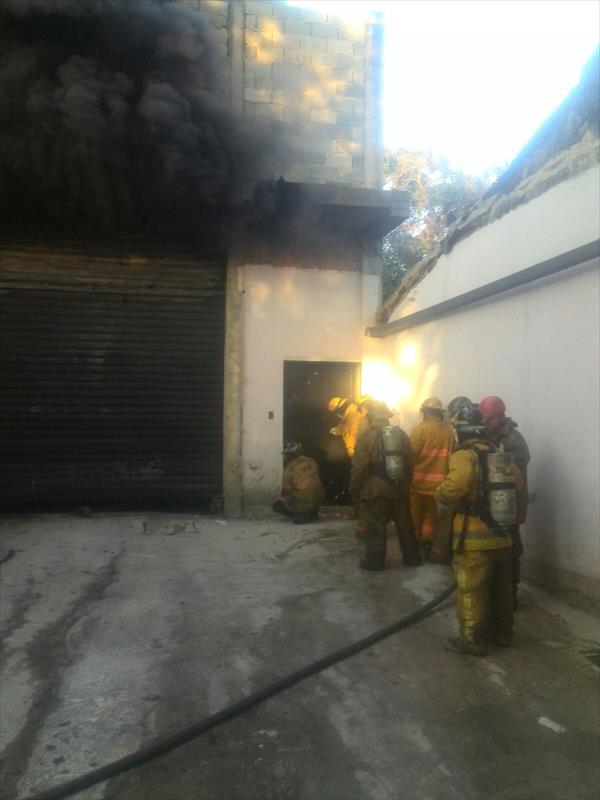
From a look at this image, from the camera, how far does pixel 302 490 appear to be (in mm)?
7945

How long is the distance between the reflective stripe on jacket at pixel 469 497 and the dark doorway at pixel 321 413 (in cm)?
484

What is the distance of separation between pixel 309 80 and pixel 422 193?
10.3 metres

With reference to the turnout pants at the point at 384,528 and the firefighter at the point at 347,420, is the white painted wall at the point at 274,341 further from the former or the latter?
the turnout pants at the point at 384,528

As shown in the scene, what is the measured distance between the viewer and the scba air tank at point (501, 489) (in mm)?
3926

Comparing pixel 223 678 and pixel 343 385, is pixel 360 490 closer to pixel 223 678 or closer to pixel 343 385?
pixel 223 678

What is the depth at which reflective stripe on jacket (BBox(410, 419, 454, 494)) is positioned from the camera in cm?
613

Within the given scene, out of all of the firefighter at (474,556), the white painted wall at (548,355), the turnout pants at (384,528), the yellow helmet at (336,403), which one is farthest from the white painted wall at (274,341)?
the firefighter at (474,556)

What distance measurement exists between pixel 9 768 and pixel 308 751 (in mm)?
1302

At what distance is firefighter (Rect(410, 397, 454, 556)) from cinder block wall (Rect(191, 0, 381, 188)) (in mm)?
4006

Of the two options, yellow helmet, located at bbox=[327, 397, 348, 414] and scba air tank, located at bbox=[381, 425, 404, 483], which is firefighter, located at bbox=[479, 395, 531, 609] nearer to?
scba air tank, located at bbox=[381, 425, 404, 483]

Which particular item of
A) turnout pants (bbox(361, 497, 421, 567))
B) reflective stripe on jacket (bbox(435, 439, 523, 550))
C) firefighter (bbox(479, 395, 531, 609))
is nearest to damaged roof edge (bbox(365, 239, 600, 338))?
firefighter (bbox(479, 395, 531, 609))

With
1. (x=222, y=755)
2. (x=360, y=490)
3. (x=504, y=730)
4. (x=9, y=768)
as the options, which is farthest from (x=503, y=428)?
(x=9, y=768)

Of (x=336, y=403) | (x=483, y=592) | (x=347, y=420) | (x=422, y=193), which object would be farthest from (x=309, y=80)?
(x=422, y=193)

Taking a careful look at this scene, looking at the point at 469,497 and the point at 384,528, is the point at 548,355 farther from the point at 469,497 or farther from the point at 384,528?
the point at 384,528
